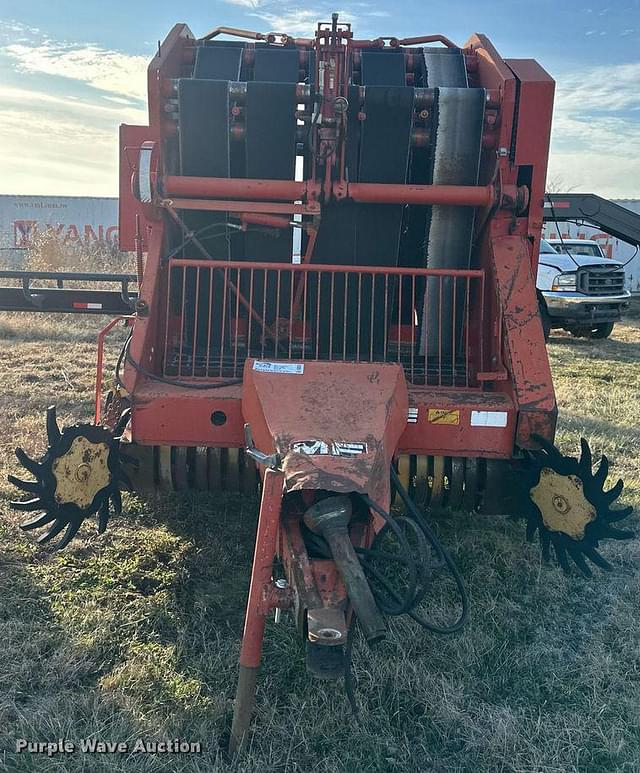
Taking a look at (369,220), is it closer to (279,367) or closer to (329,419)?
(279,367)

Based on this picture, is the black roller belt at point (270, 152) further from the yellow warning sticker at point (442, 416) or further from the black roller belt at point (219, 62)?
the yellow warning sticker at point (442, 416)

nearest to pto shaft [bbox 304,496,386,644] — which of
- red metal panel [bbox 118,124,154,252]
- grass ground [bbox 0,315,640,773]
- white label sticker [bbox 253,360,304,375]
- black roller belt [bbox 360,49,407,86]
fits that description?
grass ground [bbox 0,315,640,773]

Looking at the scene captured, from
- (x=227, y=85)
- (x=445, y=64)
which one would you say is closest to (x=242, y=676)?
(x=227, y=85)

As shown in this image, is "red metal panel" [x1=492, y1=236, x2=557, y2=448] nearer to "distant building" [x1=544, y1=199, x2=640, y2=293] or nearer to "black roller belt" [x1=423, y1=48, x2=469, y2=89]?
"black roller belt" [x1=423, y1=48, x2=469, y2=89]

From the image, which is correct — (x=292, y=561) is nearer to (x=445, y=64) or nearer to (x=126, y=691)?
(x=126, y=691)

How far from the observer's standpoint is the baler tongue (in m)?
2.33

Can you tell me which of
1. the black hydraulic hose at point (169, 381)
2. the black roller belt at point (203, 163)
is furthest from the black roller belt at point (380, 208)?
the black hydraulic hose at point (169, 381)

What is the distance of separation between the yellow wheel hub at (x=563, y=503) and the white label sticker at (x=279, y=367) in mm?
1153

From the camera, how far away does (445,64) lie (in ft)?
13.4

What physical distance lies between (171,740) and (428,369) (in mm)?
2261

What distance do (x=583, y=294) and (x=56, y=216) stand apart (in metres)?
22.5

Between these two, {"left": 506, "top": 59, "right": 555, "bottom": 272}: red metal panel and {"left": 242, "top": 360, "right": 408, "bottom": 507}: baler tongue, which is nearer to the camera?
{"left": 242, "top": 360, "right": 408, "bottom": 507}: baler tongue

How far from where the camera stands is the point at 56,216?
92.7 feet

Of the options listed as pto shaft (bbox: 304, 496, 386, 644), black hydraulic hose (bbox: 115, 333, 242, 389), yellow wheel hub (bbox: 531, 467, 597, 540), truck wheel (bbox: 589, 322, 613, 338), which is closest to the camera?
pto shaft (bbox: 304, 496, 386, 644)
